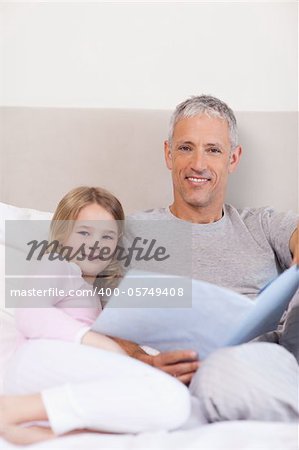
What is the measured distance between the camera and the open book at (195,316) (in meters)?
1.14

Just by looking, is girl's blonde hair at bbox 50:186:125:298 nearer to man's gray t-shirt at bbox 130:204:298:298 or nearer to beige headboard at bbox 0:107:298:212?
man's gray t-shirt at bbox 130:204:298:298

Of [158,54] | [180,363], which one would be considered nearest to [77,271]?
[180,363]

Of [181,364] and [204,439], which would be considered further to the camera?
[181,364]

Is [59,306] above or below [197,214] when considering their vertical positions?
below

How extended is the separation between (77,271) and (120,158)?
22.5 inches

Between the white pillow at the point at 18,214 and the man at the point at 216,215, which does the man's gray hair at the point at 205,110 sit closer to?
the man at the point at 216,215

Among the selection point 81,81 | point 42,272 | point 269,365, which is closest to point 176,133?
point 81,81

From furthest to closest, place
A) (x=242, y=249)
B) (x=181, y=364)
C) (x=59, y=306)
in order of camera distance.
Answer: (x=242, y=249) → (x=59, y=306) → (x=181, y=364)

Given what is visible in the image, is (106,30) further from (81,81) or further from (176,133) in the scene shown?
(176,133)

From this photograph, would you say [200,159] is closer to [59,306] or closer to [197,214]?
[197,214]

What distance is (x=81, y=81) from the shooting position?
1989 millimetres

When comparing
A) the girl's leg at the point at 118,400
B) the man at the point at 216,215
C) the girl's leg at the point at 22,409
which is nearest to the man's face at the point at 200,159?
the man at the point at 216,215

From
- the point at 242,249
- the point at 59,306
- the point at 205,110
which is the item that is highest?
the point at 205,110

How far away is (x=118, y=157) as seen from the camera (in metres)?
1.93
